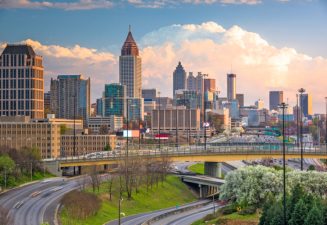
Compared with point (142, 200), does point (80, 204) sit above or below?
above

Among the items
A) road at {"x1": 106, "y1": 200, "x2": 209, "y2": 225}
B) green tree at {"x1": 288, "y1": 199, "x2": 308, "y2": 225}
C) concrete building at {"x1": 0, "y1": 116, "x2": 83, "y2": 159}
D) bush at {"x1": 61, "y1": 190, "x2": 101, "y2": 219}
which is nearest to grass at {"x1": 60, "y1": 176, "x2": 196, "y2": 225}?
bush at {"x1": 61, "y1": 190, "x2": 101, "y2": 219}

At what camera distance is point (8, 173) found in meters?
83.8

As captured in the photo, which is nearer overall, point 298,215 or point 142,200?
point 298,215

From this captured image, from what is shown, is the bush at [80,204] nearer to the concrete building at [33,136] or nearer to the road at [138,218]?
the road at [138,218]

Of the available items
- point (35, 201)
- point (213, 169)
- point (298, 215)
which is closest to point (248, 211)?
point (298, 215)

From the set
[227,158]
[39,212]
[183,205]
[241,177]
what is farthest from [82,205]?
[227,158]

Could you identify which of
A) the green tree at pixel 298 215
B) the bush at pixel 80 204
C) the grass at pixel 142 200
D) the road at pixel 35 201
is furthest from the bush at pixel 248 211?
the road at pixel 35 201

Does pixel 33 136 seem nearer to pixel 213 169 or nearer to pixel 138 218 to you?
pixel 213 169

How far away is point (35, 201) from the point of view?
72188 mm

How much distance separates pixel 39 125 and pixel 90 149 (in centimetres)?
2970

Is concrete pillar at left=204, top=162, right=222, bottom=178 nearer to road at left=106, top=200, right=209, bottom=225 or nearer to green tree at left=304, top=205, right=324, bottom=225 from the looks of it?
road at left=106, top=200, right=209, bottom=225

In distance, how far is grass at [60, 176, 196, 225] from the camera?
67625 millimetres

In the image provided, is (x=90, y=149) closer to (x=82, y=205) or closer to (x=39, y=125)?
(x=39, y=125)

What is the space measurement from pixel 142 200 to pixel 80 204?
71.1ft
